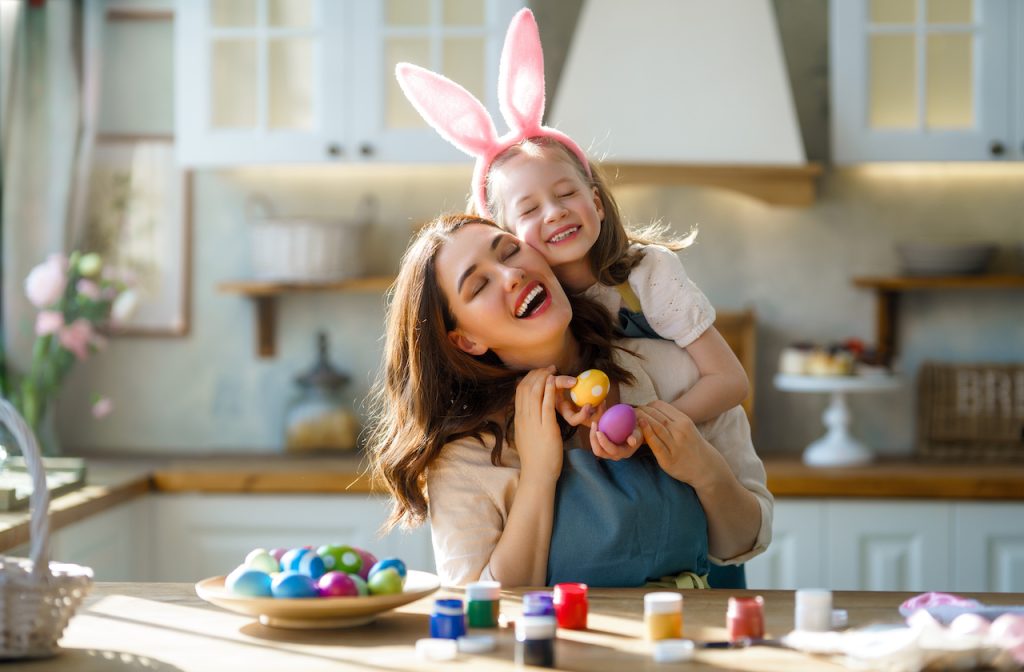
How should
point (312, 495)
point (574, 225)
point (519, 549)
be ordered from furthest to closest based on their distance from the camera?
1. point (312, 495)
2. point (574, 225)
3. point (519, 549)

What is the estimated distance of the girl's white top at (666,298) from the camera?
2.00 metres

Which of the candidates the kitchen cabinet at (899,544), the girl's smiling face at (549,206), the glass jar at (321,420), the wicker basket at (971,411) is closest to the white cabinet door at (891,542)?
the kitchen cabinet at (899,544)

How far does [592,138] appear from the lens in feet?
12.2

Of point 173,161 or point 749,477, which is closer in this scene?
point 749,477

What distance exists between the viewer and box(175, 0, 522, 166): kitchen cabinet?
3.77 meters

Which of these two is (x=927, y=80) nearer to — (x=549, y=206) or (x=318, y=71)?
(x=318, y=71)

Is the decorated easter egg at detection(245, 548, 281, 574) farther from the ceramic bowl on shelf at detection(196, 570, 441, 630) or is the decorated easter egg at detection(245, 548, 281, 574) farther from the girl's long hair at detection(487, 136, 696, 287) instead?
the girl's long hair at detection(487, 136, 696, 287)

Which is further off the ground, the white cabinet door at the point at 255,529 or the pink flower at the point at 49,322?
the pink flower at the point at 49,322

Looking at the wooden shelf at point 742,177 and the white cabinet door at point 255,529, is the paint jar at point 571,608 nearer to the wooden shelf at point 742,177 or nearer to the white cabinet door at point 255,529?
the white cabinet door at point 255,529

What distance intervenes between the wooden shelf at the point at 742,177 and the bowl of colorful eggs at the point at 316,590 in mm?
2310

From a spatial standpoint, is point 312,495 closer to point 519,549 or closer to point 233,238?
point 233,238

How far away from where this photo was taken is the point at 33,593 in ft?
4.57

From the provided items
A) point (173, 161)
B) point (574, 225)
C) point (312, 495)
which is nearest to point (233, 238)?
point (173, 161)

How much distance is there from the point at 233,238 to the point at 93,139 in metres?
0.52
